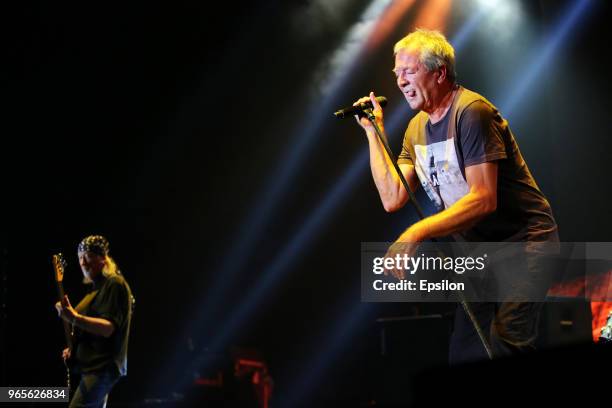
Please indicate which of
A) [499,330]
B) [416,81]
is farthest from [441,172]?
[499,330]

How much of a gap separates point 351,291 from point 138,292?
206cm

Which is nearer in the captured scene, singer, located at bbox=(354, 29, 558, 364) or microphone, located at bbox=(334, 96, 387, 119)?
singer, located at bbox=(354, 29, 558, 364)

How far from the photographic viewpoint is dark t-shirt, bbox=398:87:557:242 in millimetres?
2621

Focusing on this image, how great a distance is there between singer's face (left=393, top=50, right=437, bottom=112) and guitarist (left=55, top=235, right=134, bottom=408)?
2.61m

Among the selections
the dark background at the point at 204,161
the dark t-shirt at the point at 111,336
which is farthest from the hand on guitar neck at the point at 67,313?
the dark background at the point at 204,161

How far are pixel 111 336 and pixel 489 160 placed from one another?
2897 millimetres

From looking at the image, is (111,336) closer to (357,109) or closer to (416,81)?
(357,109)

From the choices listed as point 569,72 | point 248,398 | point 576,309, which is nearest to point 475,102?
point 576,309

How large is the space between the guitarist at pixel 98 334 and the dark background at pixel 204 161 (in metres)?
1.76

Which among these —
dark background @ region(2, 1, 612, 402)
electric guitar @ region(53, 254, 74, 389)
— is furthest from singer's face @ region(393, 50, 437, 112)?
dark background @ region(2, 1, 612, 402)

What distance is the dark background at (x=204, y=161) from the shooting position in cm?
612

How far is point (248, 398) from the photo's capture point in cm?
641

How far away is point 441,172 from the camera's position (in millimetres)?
2834

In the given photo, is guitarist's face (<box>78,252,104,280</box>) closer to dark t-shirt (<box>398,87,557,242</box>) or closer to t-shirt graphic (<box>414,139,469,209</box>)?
t-shirt graphic (<box>414,139,469,209</box>)
